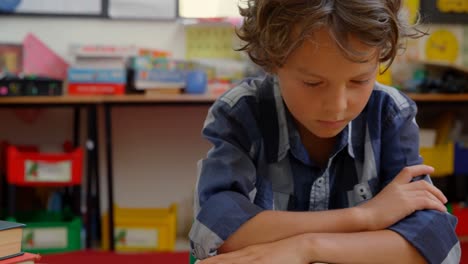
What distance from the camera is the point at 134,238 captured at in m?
2.85

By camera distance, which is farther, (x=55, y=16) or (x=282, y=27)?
(x=55, y=16)

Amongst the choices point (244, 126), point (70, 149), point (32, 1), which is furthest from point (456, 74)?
point (244, 126)

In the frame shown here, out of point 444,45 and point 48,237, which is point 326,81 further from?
point 444,45

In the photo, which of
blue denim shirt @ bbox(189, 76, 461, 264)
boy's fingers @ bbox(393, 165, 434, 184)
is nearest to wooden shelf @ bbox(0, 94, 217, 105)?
blue denim shirt @ bbox(189, 76, 461, 264)

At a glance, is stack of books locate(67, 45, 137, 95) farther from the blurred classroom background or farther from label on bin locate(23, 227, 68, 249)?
label on bin locate(23, 227, 68, 249)

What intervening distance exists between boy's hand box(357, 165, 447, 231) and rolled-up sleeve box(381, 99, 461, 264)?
1 centimetres

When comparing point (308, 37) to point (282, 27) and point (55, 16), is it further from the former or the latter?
point (55, 16)

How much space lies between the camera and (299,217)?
1.01 meters

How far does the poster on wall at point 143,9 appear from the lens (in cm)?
317

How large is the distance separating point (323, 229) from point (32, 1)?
2.48m

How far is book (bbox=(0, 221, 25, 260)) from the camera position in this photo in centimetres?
77

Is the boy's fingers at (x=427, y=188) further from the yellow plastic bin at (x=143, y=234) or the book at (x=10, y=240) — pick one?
the yellow plastic bin at (x=143, y=234)

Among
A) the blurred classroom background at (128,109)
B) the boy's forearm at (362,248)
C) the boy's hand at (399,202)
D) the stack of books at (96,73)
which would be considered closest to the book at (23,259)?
the boy's forearm at (362,248)

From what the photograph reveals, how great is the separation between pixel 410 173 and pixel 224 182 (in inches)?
12.5
